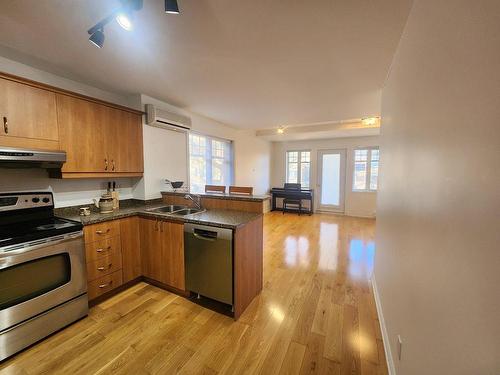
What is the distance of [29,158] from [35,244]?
730mm

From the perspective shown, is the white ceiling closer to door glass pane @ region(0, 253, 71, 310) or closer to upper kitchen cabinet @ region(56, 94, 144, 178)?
upper kitchen cabinet @ region(56, 94, 144, 178)

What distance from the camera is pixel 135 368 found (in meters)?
1.43

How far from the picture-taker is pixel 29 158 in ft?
5.69

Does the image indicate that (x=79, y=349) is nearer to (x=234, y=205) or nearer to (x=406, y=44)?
(x=234, y=205)

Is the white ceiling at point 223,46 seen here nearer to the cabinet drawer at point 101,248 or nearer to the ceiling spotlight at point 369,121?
the ceiling spotlight at point 369,121

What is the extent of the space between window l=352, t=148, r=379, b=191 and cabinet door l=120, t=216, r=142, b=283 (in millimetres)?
5787

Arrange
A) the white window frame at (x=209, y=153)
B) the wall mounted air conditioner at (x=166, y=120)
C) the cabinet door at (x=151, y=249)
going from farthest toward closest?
1. the white window frame at (x=209, y=153)
2. the wall mounted air conditioner at (x=166, y=120)
3. the cabinet door at (x=151, y=249)

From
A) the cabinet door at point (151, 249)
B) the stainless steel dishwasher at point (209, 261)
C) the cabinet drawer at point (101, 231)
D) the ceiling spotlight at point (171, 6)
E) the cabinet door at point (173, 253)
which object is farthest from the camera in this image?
the cabinet door at point (151, 249)

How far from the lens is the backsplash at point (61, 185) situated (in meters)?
1.96

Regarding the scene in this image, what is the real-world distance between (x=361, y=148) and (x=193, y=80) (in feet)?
17.1

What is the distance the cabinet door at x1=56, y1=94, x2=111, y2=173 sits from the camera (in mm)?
2053

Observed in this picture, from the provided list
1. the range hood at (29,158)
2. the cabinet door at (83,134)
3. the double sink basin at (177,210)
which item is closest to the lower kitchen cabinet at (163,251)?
the double sink basin at (177,210)

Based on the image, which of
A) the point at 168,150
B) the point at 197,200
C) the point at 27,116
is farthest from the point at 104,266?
the point at 168,150

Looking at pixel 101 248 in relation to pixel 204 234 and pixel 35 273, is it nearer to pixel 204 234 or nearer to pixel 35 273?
pixel 35 273
